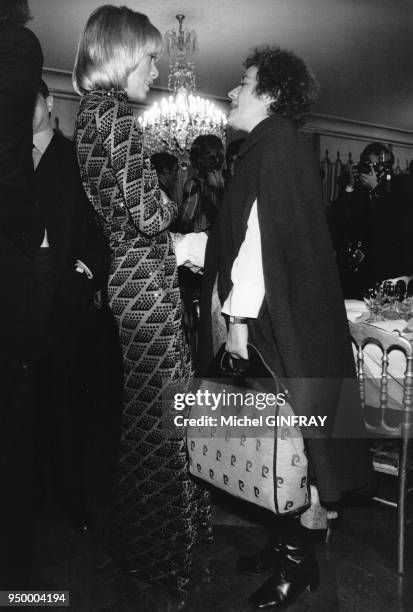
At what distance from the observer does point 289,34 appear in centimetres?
589

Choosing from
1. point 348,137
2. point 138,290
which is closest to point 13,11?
point 138,290

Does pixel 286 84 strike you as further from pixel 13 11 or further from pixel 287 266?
pixel 13 11

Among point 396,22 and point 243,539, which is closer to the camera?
point 243,539

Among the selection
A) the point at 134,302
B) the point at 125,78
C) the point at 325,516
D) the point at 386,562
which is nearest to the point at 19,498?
the point at 134,302

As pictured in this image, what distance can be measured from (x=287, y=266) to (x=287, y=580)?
941mm

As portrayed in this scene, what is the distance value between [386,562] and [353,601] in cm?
28

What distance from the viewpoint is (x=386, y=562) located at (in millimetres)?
1928

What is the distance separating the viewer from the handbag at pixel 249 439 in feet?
4.68

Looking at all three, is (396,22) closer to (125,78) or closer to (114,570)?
(125,78)

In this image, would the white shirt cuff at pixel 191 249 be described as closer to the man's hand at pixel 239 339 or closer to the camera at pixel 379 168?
the man's hand at pixel 239 339

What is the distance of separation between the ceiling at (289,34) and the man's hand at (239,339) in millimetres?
4371

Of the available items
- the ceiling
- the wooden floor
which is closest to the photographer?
the wooden floor

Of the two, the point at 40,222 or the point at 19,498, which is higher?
the point at 40,222

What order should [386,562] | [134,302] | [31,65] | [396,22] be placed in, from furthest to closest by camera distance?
[396,22]
[386,562]
[134,302]
[31,65]
